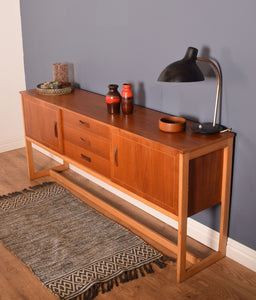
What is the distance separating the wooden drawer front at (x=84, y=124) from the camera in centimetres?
267

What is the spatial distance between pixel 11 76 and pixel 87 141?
1741mm

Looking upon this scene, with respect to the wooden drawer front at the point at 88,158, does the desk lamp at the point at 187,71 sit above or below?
above

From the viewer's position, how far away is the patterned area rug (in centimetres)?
244

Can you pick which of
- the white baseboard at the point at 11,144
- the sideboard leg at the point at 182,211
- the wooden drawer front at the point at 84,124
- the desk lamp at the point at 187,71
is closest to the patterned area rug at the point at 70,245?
the sideboard leg at the point at 182,211

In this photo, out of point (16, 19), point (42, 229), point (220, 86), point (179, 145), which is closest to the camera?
point (179, 145)

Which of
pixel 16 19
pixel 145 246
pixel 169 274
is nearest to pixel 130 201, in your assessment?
pixel 145 246

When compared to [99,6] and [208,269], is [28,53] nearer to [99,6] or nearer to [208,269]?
[99,6]

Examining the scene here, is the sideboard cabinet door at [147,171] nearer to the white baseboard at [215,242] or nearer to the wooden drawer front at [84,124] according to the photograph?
the wooden drawer front at [84,124]

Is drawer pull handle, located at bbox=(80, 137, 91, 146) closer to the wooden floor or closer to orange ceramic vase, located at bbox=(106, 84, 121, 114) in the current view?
orange ceramic vase, located at bbox=(106, 84, 121, 114)

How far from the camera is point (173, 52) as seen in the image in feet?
8.55

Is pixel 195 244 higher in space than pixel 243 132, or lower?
lower

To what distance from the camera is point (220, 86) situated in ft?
7.85

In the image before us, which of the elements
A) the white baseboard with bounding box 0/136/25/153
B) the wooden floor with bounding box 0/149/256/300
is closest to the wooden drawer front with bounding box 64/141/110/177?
the wooden floor with bounding box 0/149/256/300

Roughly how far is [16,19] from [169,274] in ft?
9.31
